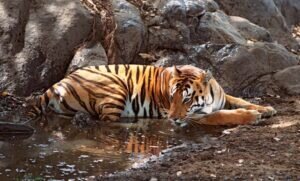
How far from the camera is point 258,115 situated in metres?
6.82

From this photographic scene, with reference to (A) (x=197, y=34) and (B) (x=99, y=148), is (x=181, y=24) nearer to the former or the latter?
(A) (x=197, y=34)

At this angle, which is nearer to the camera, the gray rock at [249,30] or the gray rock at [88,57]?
the gray rock at [88,57]

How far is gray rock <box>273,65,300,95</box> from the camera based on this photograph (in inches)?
345

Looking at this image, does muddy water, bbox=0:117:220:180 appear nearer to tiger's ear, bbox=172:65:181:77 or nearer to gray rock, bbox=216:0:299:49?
tiger's ear, bbox=172:65:181:77

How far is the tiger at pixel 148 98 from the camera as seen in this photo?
6.87 m

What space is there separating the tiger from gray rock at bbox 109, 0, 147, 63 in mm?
1401

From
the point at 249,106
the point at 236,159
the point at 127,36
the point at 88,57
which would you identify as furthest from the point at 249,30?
the point at 236,159

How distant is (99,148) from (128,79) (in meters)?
2.03

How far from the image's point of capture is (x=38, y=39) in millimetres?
8531

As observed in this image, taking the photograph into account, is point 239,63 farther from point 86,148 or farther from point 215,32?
point 86,148

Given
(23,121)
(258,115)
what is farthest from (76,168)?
(258,115)

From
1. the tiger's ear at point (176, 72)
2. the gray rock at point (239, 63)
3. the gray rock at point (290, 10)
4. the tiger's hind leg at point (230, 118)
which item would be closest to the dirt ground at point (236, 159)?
the tiger's hind leg at point (230, 118)

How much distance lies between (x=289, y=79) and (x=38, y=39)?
369cm

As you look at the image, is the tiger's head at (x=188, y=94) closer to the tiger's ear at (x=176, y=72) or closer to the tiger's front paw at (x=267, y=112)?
the tiger's ear at (x=176, y=72)
